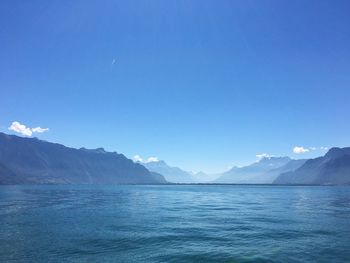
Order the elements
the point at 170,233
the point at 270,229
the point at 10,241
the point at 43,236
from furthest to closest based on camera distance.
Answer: the point at 270,229 → the point at 170,233 → the point at 43,236 → the point at 10,241

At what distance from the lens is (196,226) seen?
164 feet

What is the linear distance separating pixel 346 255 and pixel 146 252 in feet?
70.3

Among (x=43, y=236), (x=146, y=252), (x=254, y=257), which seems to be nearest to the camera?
(x=254, y=257)

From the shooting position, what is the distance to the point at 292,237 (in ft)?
134

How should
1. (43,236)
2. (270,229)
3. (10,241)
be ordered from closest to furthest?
(10,241) < (43,236) < (270,229)

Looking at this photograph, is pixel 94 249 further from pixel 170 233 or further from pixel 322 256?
pixel 322 256

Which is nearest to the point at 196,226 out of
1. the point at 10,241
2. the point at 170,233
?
the point at 170,233

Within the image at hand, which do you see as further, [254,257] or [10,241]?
[10,241]

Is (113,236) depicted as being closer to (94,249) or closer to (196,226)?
(94,249)

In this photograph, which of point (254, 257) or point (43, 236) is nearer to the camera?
point (254, 257)

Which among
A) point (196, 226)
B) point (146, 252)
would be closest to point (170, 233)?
point (196, 226)

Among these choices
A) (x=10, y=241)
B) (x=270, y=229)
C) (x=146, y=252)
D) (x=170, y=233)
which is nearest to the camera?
(x=146, y=252)

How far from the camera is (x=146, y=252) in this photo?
32.7 m

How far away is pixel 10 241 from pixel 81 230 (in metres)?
10.7
